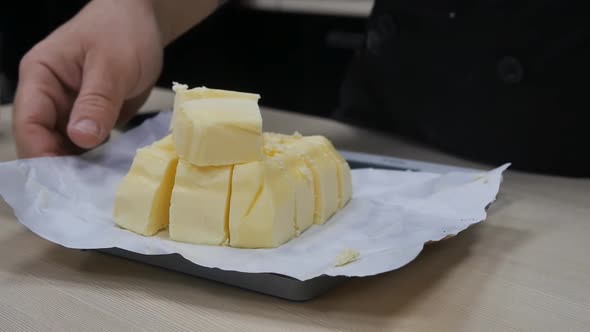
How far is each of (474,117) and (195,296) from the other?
0.85 meters

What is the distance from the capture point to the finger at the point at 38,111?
1.13 meters

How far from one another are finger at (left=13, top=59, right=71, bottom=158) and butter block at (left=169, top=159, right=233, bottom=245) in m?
0.40

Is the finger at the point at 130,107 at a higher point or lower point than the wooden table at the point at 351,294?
lower

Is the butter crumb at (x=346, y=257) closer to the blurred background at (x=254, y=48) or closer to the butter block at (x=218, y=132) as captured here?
the butter block at (x=218, y=132)

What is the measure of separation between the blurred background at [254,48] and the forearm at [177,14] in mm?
1103

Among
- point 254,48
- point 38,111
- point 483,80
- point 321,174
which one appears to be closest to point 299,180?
point 321,174

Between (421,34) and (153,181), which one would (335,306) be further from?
(421,34)

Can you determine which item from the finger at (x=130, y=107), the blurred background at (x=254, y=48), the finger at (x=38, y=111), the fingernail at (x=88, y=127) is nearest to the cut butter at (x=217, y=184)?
the fingernail at (x=88, y=127)

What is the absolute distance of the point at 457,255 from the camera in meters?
0.86

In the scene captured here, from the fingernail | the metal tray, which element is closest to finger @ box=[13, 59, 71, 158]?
the fingernail

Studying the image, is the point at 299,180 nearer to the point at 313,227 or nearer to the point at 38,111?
the point at 313,227

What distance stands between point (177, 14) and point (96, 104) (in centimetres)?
39

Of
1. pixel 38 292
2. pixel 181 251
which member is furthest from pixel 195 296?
pixel 38 292

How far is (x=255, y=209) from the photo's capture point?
805mm
